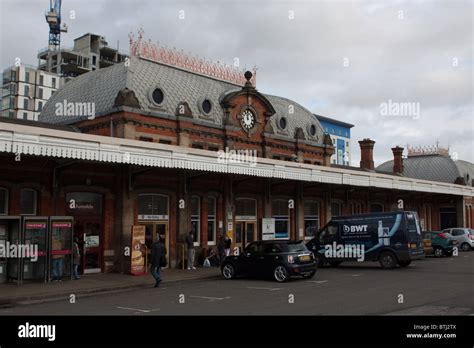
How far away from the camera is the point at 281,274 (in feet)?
60.4

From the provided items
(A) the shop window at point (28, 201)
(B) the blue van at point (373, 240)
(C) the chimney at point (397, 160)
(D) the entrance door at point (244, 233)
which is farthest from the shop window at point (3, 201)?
(C) the chimney at point (397, 160)

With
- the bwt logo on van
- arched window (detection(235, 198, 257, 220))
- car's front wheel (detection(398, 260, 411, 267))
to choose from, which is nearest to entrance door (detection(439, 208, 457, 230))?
arched window (detection(235, 198, 257, 220))

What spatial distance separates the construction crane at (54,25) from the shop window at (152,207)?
284 ft

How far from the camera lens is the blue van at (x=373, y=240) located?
22.4 metres

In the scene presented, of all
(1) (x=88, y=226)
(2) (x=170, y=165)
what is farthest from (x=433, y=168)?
(1) (x=88, y=226)

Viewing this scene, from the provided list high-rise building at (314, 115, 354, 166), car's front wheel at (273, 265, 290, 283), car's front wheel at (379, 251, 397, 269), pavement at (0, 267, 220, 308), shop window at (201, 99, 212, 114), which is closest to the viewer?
pavement at (0, 267, 220, 308)

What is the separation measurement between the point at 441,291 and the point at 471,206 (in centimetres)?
4197

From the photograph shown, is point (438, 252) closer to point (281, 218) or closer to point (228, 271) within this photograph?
point (281, 218)

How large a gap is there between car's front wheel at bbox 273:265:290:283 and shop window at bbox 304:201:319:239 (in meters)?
14.6

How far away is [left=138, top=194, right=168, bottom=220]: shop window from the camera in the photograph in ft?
76.3

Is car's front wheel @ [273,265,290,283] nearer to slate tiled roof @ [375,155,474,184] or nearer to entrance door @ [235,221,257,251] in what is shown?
entrance door @ [235,221,257,251]

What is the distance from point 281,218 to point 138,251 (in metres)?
12.1
